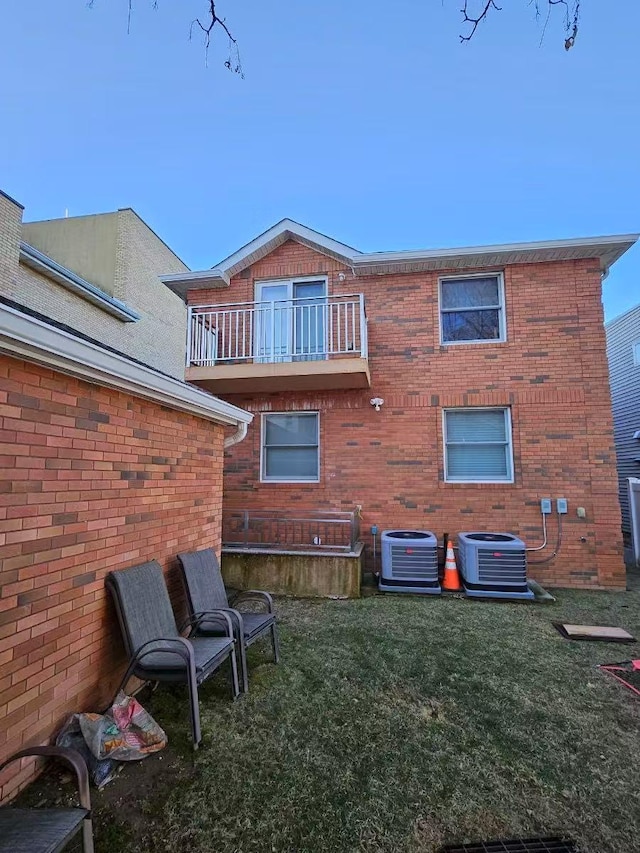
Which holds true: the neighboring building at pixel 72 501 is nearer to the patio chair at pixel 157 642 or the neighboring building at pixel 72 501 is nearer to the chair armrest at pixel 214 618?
the patio chair at pixel 157 642

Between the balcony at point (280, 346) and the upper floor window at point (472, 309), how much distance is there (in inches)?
72.1

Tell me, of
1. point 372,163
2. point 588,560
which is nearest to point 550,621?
point 588,560

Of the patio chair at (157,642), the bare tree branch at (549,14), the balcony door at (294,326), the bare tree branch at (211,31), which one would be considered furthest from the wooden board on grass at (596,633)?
the bare tree branch at (211,31)

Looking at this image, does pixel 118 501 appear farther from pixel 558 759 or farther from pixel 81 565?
pixel 558 759

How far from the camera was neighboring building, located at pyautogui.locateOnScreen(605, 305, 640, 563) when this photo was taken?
425 inches

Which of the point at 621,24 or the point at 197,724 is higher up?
the point at 621,24

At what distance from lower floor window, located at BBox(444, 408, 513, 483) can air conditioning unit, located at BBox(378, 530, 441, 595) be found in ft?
5.53

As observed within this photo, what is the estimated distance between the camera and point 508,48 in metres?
2.68

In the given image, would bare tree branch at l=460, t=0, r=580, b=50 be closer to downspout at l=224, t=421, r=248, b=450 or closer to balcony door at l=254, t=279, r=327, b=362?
downspout at l=224, t=421, r=248, b=450

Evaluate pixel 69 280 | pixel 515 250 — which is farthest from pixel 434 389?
pixel 69 280

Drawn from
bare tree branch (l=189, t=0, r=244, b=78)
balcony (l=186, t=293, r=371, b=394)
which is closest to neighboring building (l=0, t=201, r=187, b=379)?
balcony (l=186, t=293, r=371, b=394)

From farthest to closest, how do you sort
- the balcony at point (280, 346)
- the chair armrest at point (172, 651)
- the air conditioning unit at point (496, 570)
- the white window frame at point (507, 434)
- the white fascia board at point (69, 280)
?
1. the white fascia board at point (69, 280)
2. the white window frame at point (507, 434)
3. the balcony at point (280, 346)
4. the air conditioning unit at point (496, 570)
5. the chair armrest at point (172, 651)

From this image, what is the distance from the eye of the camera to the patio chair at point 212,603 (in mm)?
3482

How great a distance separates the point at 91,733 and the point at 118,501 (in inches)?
59.9
